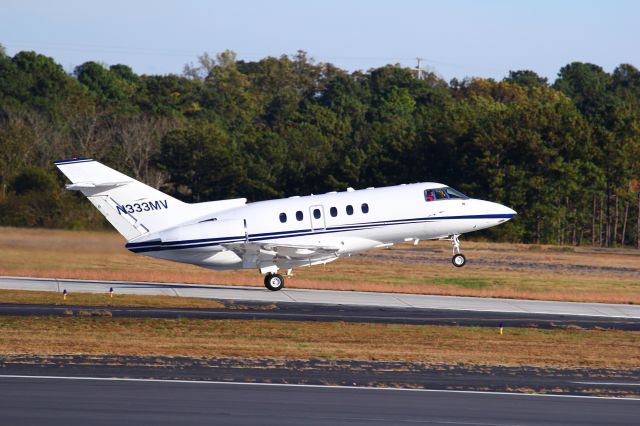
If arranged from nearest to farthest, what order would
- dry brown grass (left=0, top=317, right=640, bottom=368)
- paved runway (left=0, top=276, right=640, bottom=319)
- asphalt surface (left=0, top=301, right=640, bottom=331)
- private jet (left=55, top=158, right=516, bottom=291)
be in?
dry brown grass (left=0, top=317, right=640, bottom=368)
asphalt surface (left=0, top=301, right=640, bottom=331)
paved runway (left=0, top=276, right=640, bottom=319)
private jet (left=55, top=158, right=516, bottom=291)

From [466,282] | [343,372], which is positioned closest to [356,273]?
[466,282]

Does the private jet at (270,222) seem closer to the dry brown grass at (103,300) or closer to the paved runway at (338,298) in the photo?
the paved runway at (338,298)

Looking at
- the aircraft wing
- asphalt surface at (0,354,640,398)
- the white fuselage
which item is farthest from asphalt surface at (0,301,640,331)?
asphalt surface at (0,354,640,398)

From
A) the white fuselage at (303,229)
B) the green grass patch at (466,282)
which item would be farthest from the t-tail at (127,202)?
the green grass patch at (466,282)

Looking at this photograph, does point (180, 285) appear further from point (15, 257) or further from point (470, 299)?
point (470, 299)

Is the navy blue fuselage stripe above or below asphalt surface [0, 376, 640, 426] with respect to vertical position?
above

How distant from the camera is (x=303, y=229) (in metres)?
35.7

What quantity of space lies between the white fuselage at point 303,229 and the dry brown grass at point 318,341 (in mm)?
7375

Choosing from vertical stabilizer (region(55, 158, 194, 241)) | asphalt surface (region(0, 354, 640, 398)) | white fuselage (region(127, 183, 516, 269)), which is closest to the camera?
asphalt surface (region(0, 354, 640, 398))

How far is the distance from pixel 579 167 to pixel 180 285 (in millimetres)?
40539

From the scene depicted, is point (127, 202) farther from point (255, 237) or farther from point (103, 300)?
point (255, 237)

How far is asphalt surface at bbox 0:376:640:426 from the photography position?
50.9ft

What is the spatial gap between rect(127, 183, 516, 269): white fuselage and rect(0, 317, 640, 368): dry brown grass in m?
7.38

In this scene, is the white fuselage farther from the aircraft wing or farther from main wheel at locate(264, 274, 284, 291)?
main wheel at locate(264, 274, 284, 291)
